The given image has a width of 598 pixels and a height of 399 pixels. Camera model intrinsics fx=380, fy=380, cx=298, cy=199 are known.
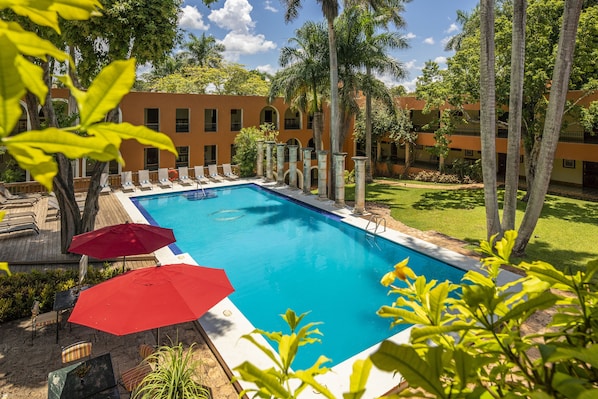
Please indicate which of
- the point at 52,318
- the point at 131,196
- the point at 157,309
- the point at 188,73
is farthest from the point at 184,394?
the point at 188,73

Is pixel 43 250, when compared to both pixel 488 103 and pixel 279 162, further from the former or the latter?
pixel 488 103

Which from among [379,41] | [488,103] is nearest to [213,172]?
[379,41]

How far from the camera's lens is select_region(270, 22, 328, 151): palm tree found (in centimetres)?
2312

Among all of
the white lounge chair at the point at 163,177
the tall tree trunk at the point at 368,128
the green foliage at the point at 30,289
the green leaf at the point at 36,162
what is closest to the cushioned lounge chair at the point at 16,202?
the white lounge chair at the point at 163,177

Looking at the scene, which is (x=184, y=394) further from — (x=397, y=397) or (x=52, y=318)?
(x=397, y=397)

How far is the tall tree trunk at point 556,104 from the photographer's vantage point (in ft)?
33.9

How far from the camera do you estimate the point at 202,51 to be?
52844 mm

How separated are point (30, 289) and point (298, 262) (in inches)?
305

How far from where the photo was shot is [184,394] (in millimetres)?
5695

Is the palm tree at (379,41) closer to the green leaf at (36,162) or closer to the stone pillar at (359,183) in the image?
the stone pillar at (359,183)

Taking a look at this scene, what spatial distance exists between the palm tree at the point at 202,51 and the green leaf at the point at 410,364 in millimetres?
54974

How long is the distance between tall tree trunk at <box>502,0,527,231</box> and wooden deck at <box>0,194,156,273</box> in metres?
11.7

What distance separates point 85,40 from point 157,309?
10750 millimetres

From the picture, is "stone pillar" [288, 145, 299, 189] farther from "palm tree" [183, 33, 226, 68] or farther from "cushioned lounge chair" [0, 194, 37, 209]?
"palm tree" [183, 33, 226, 68]
